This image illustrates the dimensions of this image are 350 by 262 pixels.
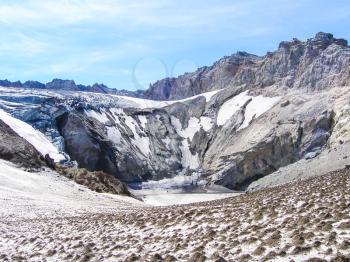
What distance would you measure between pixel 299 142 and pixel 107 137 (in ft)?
153

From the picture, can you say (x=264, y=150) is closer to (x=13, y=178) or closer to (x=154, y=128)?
(x=154, y=128)

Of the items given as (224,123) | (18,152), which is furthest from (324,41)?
(18,152)

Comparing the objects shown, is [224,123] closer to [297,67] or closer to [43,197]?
[297,67]

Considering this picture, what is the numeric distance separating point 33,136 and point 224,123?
53496mm

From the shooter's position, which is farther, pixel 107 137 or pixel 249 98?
pixel 249 98

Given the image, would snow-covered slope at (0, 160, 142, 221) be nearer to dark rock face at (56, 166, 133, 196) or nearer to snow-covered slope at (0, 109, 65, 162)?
dark rock face at (56, 166, 133, 196)

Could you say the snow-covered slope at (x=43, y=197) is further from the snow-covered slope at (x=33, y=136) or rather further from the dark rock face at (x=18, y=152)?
the snow-covered slope at (x=33, y=136)

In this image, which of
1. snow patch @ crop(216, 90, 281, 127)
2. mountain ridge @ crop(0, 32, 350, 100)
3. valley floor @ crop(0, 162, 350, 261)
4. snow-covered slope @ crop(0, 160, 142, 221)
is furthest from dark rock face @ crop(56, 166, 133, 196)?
mountain ridge @ crop(0, 32, 350, 100)

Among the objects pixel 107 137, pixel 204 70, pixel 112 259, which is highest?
pixel 204 70

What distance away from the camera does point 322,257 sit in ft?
39.4

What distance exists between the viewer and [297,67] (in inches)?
5256

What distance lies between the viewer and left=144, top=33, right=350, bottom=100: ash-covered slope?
120812mm

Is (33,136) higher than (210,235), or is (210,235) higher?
(33,136)

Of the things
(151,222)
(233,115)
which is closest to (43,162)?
(151,222)
